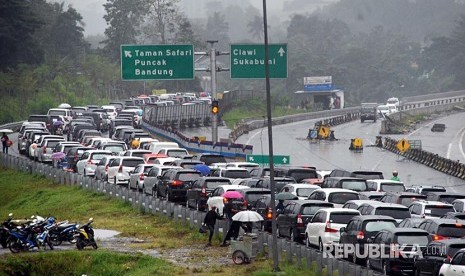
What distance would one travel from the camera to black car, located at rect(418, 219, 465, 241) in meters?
31.5

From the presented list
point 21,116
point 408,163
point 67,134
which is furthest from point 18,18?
point 408,163

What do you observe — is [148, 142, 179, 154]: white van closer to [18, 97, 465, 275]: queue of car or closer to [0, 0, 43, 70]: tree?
[18, 97, 465, 275]: queue of car

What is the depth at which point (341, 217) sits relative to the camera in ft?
113

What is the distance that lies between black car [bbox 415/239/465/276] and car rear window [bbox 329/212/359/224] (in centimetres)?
539

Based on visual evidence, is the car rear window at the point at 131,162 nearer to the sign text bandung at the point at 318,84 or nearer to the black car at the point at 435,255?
the black car at the point at 435,255

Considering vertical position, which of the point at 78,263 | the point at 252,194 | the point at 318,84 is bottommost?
the point at 78,263

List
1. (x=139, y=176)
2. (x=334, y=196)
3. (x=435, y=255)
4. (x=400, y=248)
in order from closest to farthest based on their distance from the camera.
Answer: (x=435, y=255) < (x=400, y=248) < (x=334, y=196) < (x=139, y=176)

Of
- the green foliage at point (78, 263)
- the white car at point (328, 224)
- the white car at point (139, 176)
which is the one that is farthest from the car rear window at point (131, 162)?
the white car at point (328, 224)

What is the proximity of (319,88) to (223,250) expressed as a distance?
396 ft

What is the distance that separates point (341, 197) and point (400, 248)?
439 inches

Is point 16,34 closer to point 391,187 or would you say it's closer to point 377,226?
point 391,187

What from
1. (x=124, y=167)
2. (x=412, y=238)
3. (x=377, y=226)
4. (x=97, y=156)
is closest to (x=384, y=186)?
(x=124, y=167)
